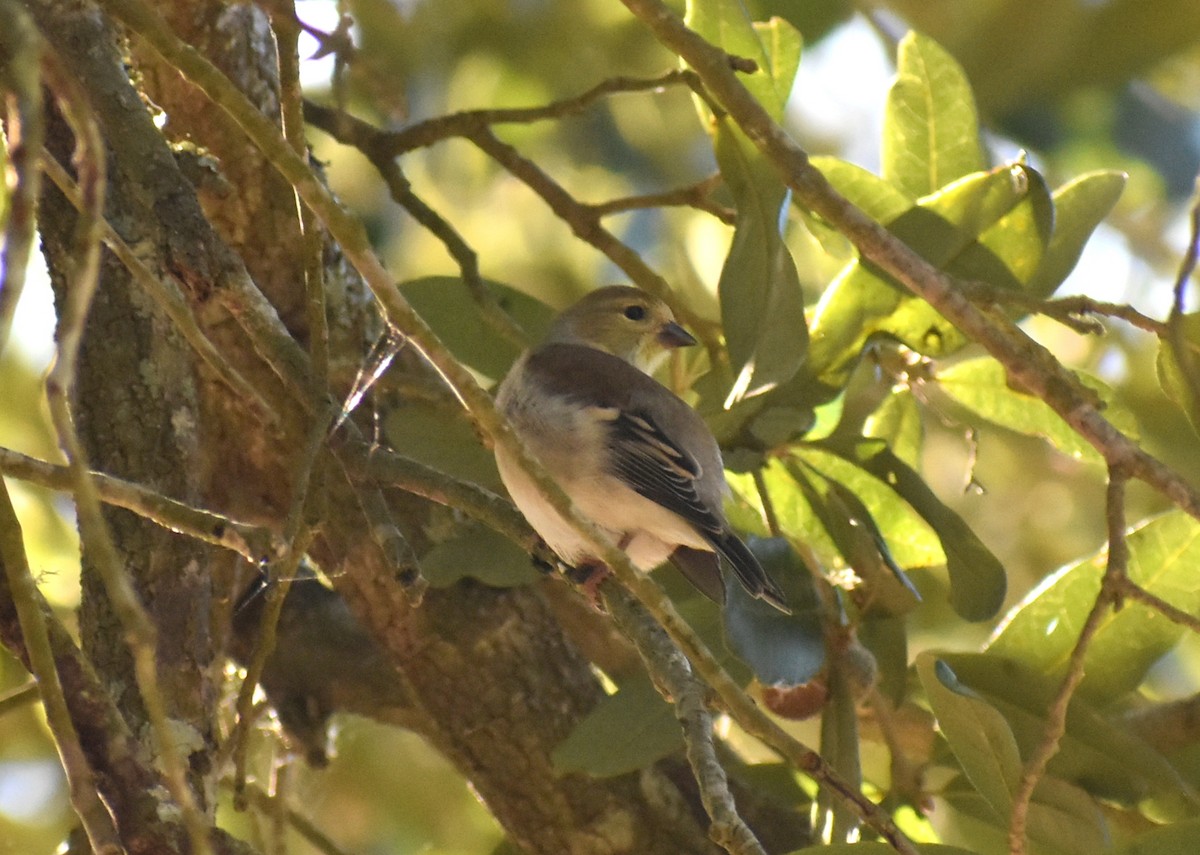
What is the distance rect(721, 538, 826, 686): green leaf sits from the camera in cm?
275

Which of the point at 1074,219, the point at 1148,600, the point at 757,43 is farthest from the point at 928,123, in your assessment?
the point at 1148,600

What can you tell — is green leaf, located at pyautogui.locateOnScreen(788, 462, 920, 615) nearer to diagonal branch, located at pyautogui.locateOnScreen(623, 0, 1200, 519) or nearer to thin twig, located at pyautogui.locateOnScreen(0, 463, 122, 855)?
diagonal branch, located at pyautogui.locateOnScreen(623, 0, 1200, 519)

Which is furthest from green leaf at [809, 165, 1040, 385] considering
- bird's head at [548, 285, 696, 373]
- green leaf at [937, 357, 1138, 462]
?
bird's head at [548, 285, 696, 373]

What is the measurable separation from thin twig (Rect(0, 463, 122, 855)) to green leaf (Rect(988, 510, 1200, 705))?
1.97 m

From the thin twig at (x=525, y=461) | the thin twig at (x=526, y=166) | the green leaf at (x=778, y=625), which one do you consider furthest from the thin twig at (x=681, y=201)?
the thin twig at (x=525, y=461)

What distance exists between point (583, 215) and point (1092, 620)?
5.51 feet

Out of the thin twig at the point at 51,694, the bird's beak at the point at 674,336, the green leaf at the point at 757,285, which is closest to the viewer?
the thin twig at the point at 51,694

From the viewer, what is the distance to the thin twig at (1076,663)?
2205 mm

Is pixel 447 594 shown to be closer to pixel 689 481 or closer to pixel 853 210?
pixel 689 481

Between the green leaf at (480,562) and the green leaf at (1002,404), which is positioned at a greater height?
the green leaf at (1002,404)

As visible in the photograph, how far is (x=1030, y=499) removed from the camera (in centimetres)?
587

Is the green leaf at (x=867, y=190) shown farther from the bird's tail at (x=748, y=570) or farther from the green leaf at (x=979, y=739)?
the green leaf at (x=979, y=739)

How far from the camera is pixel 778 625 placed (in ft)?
9.49

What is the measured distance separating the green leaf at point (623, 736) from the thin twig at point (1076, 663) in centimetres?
80
